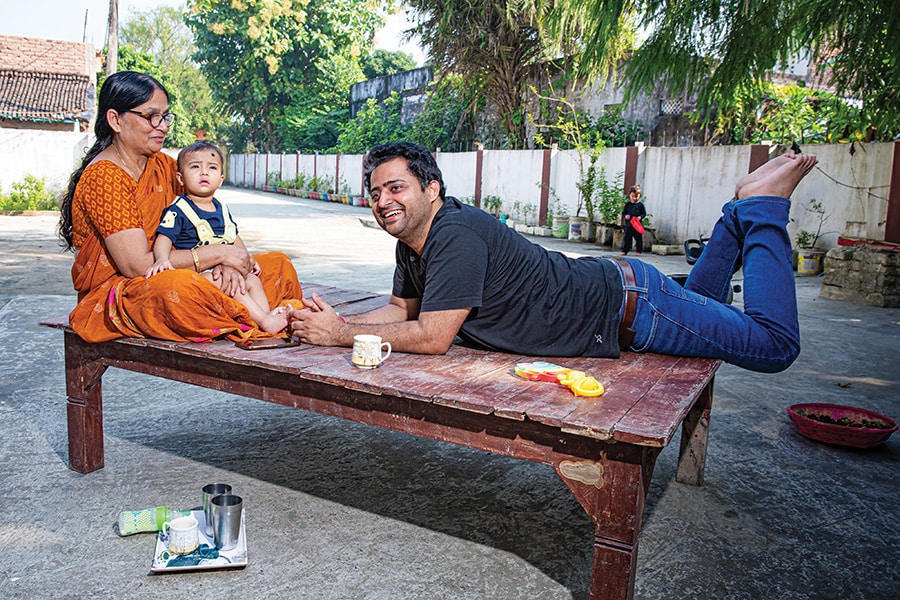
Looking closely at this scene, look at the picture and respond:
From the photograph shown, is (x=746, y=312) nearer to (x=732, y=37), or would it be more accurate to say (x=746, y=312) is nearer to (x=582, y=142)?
(x=732, y=37)

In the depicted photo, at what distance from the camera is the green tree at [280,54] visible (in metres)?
36.2

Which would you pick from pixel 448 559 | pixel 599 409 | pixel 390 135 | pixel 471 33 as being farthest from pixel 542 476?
pixel 390 135

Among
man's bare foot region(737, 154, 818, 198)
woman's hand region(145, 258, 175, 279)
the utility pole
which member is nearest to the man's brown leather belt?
man's bare foot region(737, 154, 818, 198)

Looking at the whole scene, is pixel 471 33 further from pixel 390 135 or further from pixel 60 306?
pixel 60 306

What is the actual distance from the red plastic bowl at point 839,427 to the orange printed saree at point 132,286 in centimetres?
278

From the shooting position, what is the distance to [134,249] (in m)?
3.04

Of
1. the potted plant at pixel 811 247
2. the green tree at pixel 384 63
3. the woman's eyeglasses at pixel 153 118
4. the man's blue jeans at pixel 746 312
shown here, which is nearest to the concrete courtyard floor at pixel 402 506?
the man's blue jeans at pixel 746 312

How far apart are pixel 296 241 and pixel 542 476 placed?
35.5ft

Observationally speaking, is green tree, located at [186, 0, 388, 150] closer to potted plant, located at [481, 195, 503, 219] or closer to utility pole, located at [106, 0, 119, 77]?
utility pole, located at [106, 0, 119, 77]

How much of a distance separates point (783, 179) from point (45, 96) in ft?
→ 79.4

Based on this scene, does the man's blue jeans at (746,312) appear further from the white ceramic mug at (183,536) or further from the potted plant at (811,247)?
the potted plant at (811,247)

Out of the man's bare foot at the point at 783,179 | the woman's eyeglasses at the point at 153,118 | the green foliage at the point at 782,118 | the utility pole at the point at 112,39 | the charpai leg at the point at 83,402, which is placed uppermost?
the utility pole at the point at 112,39

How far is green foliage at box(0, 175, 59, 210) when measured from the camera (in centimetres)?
1809

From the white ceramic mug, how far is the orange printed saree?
2.39 ft
